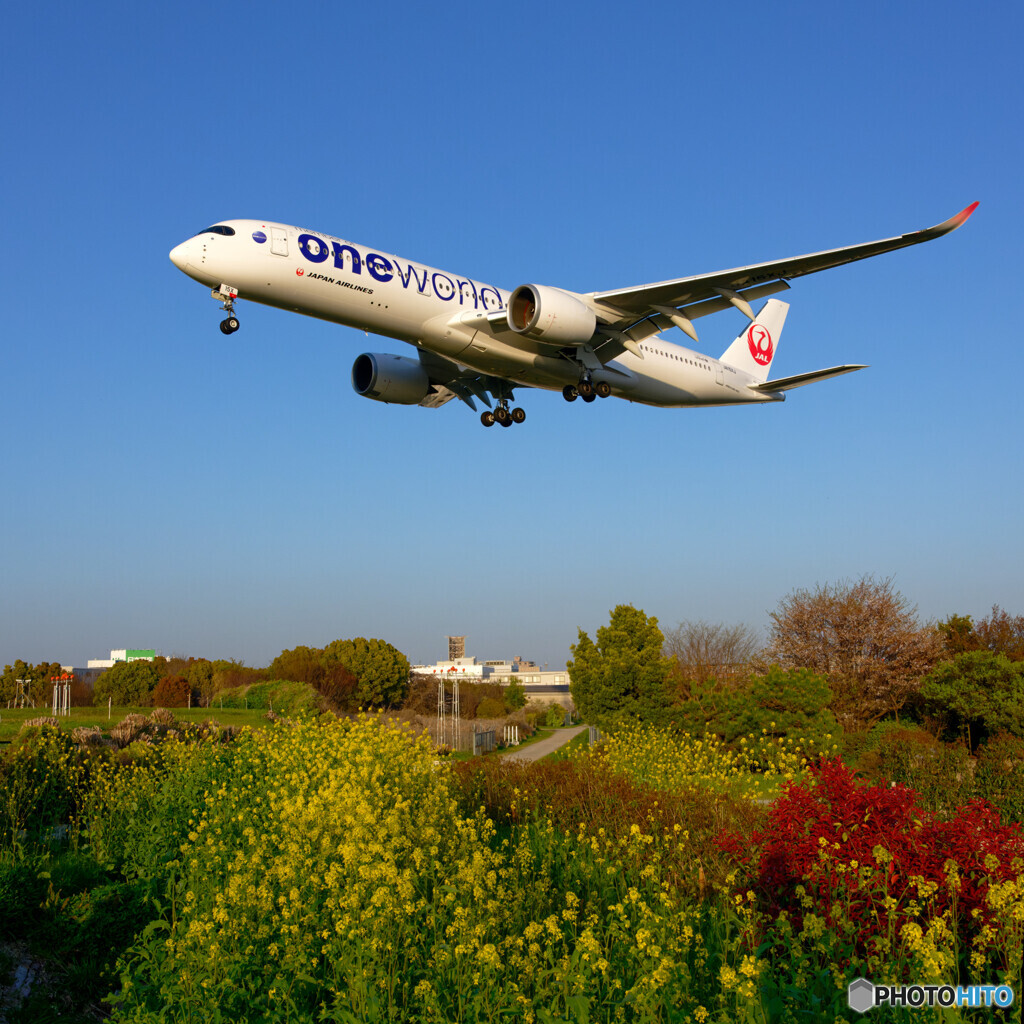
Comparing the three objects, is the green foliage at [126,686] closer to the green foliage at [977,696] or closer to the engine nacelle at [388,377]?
the engine nacelle at [388,377]

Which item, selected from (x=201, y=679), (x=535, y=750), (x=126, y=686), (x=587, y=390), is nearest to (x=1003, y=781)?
(x=587, y=390)

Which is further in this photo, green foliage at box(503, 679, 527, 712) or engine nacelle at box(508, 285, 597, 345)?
green foliage at box(503, 679, 527, 712)

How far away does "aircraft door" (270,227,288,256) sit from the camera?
17250 mm

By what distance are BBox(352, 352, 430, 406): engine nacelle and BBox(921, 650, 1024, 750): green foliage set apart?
22.2 m

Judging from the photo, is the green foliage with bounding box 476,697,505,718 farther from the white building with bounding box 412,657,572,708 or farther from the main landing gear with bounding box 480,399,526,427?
the main landing gear with bounding box 480,399,526,427

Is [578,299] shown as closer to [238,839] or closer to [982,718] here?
[238,839]

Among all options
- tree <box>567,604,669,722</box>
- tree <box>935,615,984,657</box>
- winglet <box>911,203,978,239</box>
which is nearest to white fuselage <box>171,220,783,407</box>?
winglet <box>911,203,978,239</box>

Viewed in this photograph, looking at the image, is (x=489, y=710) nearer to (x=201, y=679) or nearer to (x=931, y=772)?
(x=201, y=679)

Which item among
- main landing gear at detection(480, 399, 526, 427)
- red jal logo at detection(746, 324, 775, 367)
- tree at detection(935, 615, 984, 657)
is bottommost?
tree at detection(935, 615, 984, 657)

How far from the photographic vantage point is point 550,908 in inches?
307

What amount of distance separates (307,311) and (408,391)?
5.58m

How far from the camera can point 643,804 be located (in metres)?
11.8

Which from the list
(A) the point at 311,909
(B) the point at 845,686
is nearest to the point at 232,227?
(A) the point at 311,909

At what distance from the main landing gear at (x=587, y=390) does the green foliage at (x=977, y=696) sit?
61.2ft
